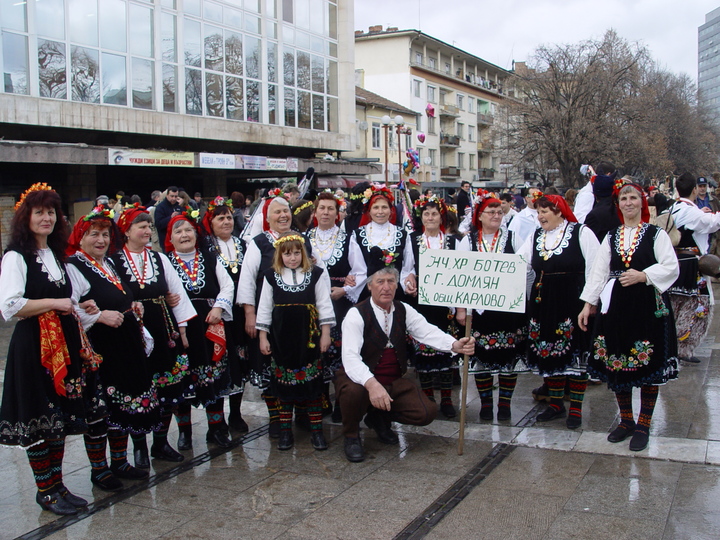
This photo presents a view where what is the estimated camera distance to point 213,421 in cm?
546

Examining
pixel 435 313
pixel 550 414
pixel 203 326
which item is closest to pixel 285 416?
pixel 203 326

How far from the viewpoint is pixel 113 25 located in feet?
70.0

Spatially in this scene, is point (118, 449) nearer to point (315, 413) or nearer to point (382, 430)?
point (315, 413)

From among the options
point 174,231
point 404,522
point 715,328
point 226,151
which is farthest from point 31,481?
point 226,151

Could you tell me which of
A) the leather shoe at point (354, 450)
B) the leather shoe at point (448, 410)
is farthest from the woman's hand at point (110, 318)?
the leather shoe at point (448, 410)

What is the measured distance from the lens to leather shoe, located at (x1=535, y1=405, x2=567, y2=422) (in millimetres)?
5789

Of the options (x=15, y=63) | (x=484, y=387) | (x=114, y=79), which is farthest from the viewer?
(x=114, y=79)

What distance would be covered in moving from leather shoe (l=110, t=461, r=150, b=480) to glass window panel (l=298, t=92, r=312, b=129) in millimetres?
25349

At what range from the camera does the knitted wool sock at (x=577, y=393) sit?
5.59 m

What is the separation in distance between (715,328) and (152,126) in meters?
18.5

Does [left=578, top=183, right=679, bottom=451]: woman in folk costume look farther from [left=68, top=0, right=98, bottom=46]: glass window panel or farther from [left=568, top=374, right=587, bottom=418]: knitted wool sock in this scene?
[left=68, top=0, right=98, bottom=46]: glass window panel

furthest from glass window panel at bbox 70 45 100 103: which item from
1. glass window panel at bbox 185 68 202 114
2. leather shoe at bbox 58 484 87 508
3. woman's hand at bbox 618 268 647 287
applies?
woman's hand at bbox 618 268 647 287

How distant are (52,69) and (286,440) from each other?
59.3 feet

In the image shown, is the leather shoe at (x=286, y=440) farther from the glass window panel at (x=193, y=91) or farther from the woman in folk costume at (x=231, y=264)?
the glass window panel at (x=193, y=91)
